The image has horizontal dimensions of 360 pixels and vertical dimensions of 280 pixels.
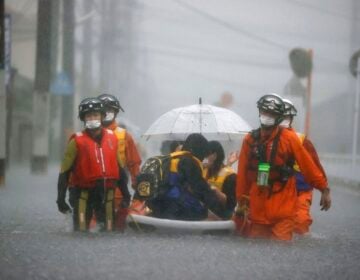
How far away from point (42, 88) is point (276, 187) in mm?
13717

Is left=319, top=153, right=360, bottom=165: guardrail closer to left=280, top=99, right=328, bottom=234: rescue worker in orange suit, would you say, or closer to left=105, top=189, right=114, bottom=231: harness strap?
left=280, top=99, right=328, bottom=234: rescue worker in orange suit

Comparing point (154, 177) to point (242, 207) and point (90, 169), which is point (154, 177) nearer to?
point (90, 169)

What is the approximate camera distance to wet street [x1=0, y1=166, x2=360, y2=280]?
20.0 feet

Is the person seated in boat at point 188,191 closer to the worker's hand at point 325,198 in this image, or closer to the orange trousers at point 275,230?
the orange trousers at point 275,230

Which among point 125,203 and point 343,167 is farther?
point 343,167

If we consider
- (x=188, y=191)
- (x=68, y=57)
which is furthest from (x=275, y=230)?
(x=68, y=57)

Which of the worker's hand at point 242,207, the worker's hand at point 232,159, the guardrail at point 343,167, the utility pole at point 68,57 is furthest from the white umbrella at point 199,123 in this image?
the utility pole at point 68,57

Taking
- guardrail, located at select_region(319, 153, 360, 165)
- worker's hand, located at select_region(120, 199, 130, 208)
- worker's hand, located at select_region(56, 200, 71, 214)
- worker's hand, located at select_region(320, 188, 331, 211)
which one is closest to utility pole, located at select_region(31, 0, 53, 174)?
guardrail, located at select_region(319, 153, 360, 165)

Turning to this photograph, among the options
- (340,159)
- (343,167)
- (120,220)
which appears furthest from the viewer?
(340,159)

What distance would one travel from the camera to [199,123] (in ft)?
31.5

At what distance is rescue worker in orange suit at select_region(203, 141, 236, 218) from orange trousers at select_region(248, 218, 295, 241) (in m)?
0.55

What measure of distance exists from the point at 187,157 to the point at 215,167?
2.22ft

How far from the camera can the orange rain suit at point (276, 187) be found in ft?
25.9

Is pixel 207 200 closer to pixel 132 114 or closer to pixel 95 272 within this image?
pixel 95 272
